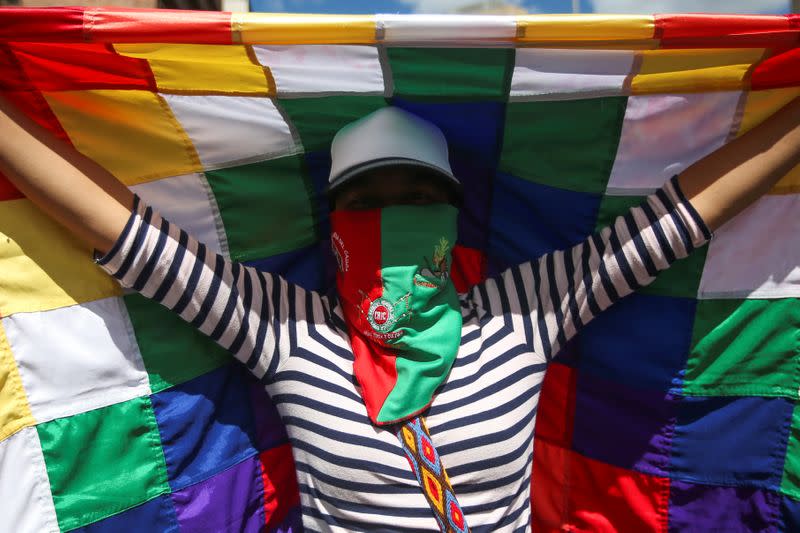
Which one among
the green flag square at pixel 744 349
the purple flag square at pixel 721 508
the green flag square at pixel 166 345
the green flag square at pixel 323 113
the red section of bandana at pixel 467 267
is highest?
the green flag square at pixel 323 113

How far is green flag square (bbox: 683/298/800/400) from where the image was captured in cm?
141

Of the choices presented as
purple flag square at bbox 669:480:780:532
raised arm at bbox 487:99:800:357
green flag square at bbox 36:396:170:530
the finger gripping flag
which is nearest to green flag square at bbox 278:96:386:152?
the finger gripping flag

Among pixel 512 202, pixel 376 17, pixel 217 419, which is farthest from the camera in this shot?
pixel 512 202

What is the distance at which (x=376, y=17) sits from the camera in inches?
41.7

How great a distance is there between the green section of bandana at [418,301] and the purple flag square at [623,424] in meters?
0.48

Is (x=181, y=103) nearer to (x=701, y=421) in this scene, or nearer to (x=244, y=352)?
(x=244, y=352)

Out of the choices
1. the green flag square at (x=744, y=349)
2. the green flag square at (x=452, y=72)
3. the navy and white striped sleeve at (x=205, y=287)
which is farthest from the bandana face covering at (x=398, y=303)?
the green flag square at (x=744, y=349)

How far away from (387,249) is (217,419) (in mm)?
579

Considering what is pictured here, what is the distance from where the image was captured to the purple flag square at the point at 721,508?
145cm

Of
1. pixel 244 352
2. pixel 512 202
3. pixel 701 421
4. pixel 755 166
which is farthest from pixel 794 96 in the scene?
pixel 244 352

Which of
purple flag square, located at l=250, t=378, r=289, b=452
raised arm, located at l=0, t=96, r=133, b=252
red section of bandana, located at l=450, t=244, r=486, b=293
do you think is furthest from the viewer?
red section of bandana, located at l=450, t=244, r=486, b=293

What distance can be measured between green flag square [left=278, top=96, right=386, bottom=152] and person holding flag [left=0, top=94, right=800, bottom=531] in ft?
0.21

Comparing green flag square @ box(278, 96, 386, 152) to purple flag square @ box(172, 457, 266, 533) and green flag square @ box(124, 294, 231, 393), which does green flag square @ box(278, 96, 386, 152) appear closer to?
green flag square @ box(124, 294, 231, 393)

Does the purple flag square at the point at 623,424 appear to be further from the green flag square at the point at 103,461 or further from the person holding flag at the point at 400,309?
the green flag square at the point at 103,461
